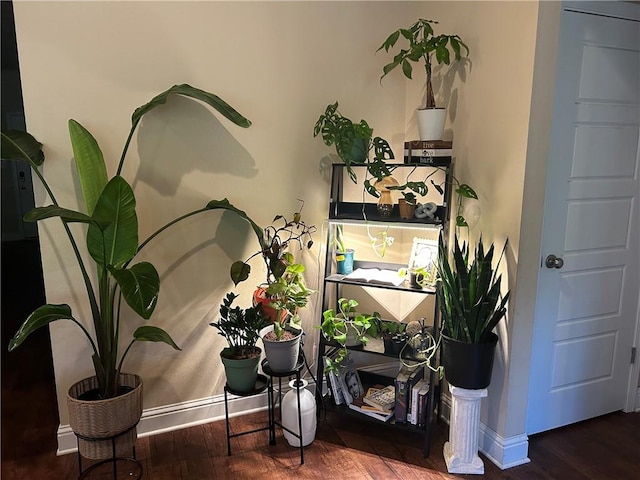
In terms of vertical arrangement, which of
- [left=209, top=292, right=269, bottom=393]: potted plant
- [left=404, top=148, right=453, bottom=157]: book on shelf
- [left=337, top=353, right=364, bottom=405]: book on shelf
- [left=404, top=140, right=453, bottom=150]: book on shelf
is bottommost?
[left=337, top=353, right=364, bottom=405]: book on shelf

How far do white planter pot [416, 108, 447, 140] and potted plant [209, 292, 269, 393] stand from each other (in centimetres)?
115

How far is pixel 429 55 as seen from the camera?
7.68 ft

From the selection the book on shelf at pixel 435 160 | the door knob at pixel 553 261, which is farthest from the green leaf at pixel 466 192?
the door knob at pixel 553 261

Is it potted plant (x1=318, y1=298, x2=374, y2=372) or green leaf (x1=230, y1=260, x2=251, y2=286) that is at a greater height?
green leaf (x1=230, y1=260, x2=251, y2=286)

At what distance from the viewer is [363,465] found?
2.20m

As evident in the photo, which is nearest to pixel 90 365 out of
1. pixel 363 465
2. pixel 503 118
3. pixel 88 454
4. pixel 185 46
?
pixel 88 454

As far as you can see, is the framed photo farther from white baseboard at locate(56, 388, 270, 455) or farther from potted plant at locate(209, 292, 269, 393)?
white baseboard at locate(56, 388, 270, 455)

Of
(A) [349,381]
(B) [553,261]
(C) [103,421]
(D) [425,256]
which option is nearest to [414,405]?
(A) [349,381]

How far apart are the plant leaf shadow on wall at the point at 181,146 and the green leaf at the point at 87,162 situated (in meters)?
0.26

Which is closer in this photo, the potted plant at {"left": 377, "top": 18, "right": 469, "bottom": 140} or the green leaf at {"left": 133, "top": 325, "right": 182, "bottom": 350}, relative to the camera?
the green leaf at {"left": 133, "top": 325, "right": 182, "bottom": 350}

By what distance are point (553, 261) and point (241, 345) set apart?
148 cm

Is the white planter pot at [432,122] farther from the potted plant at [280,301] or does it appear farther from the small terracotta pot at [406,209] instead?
the potted plant at [280,301]

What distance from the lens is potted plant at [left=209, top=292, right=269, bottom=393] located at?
2.16 metres

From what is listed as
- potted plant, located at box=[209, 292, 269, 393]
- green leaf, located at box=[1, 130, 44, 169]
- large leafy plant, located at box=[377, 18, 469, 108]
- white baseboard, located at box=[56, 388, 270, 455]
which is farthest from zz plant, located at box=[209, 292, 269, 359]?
large leafy plant, located at box=[377, 18, 469, 108]
